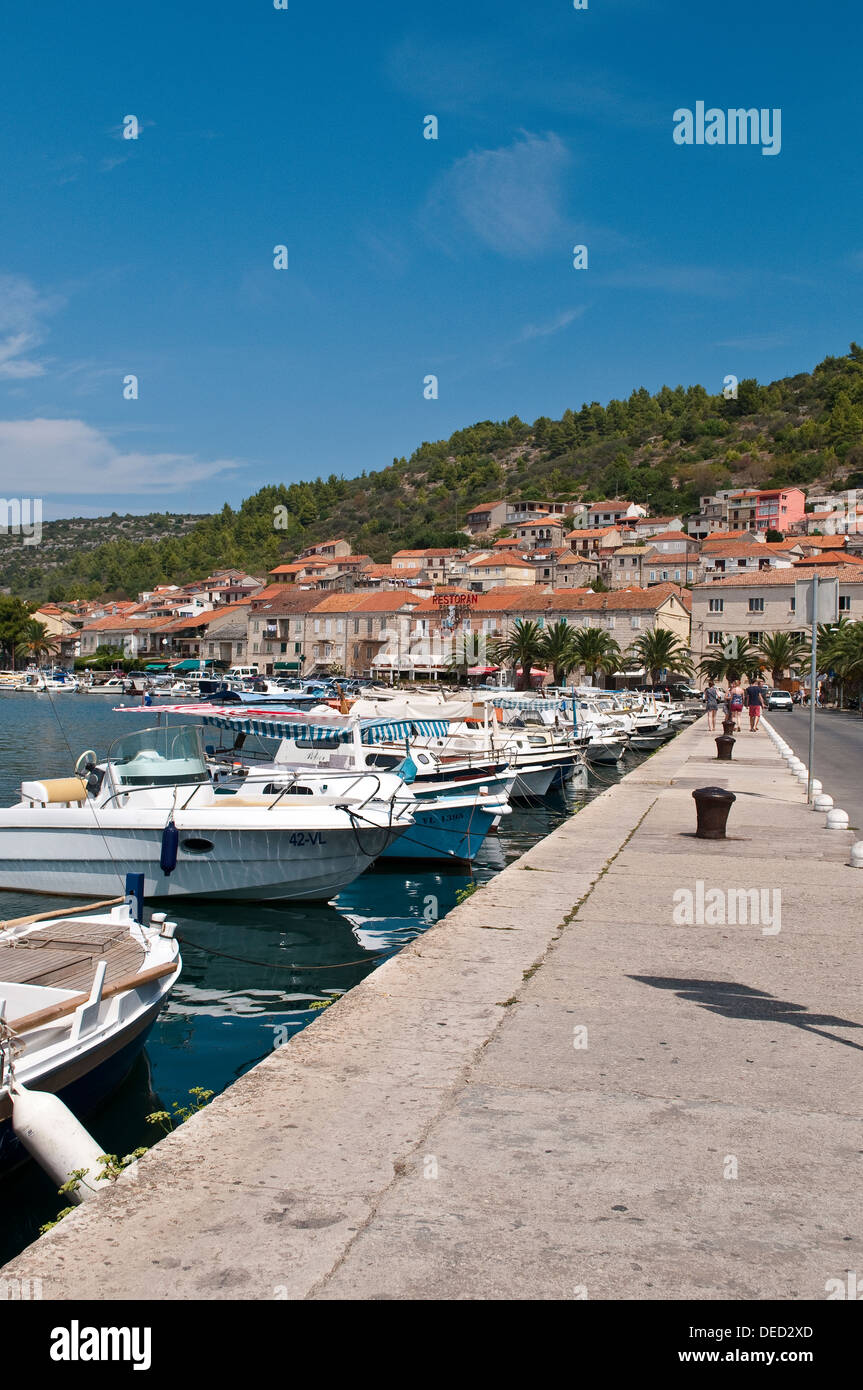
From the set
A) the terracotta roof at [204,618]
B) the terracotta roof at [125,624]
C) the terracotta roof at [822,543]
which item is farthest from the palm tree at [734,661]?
the terracotta roof at [125,624]

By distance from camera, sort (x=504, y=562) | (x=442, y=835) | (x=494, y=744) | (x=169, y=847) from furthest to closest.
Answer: (x=504, y=562), (x=494, y=744), (x=442, y=835), (x=169, y=847)

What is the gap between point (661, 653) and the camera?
291ft

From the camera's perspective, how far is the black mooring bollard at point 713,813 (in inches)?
572

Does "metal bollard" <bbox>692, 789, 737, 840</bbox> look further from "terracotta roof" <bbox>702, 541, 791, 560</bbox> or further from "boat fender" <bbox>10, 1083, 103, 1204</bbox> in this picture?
"terracotta roof" <bbox>702, 541, 791, 560</bbox>

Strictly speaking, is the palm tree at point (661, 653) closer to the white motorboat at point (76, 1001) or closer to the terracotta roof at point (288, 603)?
the terracotta roof at point (288, 603)

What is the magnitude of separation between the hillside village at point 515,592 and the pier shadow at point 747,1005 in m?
68.2

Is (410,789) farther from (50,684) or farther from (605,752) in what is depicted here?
(50,684)

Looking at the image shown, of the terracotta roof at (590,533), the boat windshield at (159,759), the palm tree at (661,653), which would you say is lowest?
the boat windshield at (159,759)

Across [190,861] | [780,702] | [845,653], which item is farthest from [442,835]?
[780,702]

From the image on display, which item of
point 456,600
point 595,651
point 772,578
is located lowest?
point 595,651

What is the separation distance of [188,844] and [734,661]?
7759 centimetres

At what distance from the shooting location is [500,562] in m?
130

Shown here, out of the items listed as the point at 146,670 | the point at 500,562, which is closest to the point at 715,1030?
the point at 500,562

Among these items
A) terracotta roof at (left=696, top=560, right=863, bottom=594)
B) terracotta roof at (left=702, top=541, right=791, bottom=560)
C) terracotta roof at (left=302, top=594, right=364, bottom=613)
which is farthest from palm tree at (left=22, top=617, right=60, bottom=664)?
terracotta roof at (left=696, top=560, right=863, bottom=594)
